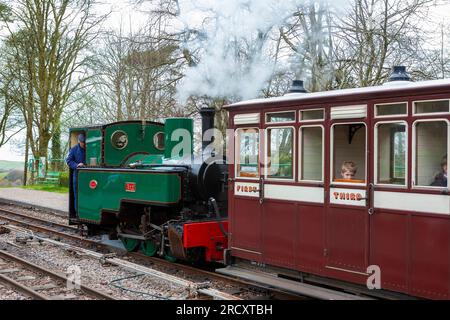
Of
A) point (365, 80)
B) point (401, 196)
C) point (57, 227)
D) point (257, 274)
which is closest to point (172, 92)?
point (57, 227)

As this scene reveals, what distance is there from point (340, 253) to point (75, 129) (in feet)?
23.3

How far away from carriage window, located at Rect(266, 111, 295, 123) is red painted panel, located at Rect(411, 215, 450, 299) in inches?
76.5

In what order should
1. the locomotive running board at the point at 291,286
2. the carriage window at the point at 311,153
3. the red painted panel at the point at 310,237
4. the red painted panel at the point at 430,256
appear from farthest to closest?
the carriage window at the point at 311,153 → the red painted panel at the point at 310,237 → the locomotive running board at the point at 291,286 → the red painted panel at the point at 430,256

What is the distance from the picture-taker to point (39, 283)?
7.71m

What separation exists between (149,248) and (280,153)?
3976 millimetres

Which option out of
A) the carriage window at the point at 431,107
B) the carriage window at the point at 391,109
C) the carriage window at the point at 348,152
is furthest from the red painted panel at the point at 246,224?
the carriage window at the point at 431,107

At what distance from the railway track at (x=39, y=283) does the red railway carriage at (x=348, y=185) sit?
6.88 ft

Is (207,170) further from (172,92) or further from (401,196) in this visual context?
(172,92)

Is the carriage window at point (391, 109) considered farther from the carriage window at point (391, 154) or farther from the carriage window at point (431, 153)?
the carriage window at point (431, 153)

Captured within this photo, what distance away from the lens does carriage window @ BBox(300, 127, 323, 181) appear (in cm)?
611

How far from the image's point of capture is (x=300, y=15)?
1112 cm

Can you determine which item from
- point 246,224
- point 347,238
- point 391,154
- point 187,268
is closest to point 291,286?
point 347,238

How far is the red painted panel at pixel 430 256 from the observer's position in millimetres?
4879

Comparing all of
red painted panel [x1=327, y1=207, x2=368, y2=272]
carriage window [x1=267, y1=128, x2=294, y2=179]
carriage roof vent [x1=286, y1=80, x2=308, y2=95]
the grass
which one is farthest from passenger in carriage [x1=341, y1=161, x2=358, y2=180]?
the grass
